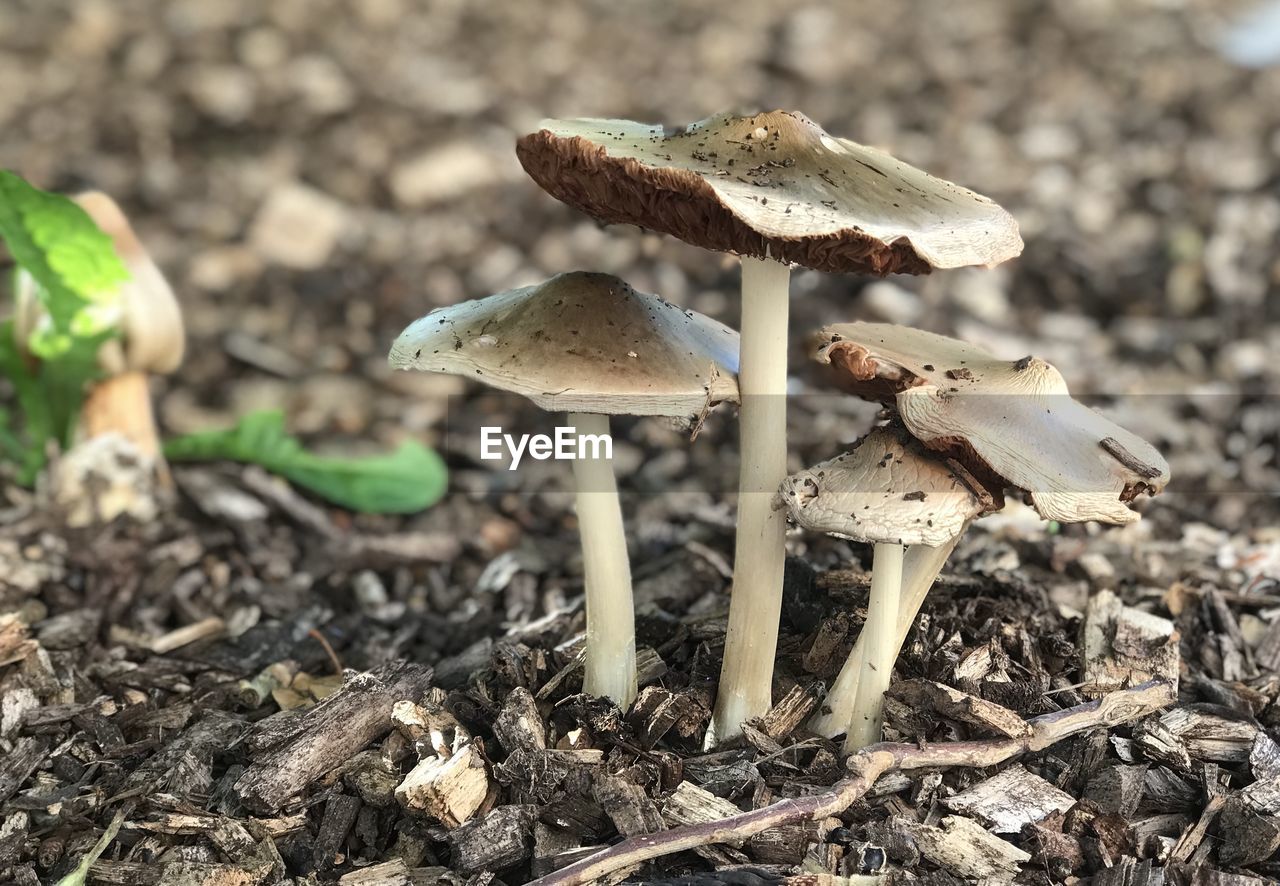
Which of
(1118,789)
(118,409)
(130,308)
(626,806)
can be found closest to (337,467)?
(118,409)

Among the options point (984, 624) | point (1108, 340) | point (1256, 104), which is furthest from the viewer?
point (1256, 104)

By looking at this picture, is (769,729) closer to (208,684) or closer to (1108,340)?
(208,684)

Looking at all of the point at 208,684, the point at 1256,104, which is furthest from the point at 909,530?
the point at 1256,104

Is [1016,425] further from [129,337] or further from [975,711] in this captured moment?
[129,337]

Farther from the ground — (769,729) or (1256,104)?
(1256,104)

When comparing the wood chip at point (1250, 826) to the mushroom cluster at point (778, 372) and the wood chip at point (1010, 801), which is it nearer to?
the wood chip at point (1010, 801)

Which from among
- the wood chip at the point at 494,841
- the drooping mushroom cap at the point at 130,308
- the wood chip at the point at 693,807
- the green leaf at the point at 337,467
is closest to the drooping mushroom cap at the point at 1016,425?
the wood chip at the point at 693,807
